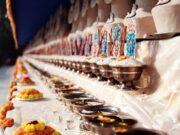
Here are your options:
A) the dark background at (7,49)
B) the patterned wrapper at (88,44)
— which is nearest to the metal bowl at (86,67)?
the patterned wrapper at (88,44)

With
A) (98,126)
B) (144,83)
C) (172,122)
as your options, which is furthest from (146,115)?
(144,83)

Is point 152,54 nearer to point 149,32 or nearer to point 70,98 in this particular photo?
point 149,32

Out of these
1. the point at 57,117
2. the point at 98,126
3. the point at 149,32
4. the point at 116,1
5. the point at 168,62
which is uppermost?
the point at 116,1

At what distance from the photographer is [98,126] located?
1.37 metres

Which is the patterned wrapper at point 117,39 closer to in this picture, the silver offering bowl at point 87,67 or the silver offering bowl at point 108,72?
the silver offering bowl at point 87,67

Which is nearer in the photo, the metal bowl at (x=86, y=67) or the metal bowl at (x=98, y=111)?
the metal bowl at (x=98, y=111)

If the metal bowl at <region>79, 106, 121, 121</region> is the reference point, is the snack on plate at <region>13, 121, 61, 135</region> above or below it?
below

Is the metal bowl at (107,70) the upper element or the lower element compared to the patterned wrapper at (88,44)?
lower

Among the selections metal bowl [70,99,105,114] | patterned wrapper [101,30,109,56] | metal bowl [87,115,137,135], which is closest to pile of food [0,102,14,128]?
metal bowl [70,99,105,114]

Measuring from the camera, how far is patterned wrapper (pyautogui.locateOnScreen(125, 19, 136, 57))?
260 cm

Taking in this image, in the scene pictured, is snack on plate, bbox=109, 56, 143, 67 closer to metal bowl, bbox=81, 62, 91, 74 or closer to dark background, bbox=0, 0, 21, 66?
metal bowl, bbox=81, 62, 91, 74

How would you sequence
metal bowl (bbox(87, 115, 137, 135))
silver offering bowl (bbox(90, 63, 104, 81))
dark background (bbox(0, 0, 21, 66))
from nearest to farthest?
1. metal bowl (bbox(87, 115, 137, 135))
2. silver offering bowl (bbox(90, 63, 104, 81))
3. dark background (bbox(0, 0, 21, 66))

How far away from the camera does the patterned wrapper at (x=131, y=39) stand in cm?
260

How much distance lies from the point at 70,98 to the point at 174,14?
Result: 37.4 inches
